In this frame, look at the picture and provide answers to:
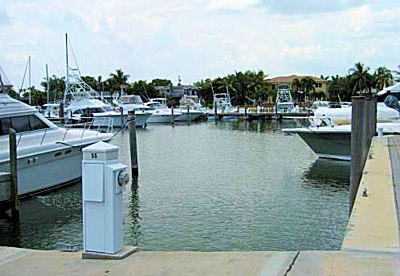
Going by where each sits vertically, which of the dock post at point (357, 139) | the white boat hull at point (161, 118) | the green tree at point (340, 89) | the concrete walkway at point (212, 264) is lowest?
the white boat hull at point (161, 118)

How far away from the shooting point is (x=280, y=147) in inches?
1179

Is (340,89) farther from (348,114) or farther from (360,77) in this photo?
(348,114)

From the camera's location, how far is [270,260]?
15.7ft

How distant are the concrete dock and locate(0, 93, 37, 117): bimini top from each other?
967 centimetres

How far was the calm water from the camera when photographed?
37.0 ft

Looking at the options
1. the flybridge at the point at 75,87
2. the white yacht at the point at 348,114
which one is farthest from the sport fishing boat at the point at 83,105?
the white yacht at the point at 348,114

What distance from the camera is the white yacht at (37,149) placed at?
15.0 m

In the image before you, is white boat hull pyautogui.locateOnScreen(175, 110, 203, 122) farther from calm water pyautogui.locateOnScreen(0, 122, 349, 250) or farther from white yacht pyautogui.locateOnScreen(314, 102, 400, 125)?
calm water pyautogui.locateOnScreen(0, 122, 349, 250)

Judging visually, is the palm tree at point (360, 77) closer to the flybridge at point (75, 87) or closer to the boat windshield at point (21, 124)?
the flybridge at point (75, 87)

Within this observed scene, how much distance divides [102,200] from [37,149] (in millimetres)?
10735

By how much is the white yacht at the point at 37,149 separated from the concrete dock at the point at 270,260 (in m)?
8.91

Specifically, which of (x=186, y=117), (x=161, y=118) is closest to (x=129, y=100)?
(x=161, y=118)

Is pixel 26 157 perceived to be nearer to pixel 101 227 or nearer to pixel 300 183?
pixel 300 183

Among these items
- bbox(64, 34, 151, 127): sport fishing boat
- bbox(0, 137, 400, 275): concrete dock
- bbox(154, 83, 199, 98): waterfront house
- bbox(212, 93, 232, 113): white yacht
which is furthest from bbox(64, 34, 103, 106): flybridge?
bbox(154, 83, 199, 98): waterfront house
